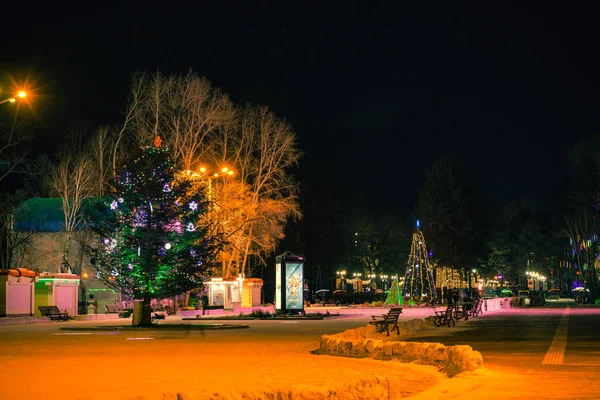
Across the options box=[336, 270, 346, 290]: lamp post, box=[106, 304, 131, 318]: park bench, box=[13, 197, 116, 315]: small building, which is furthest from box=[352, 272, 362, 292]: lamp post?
box=[106, 304, 131, 318]: park bench

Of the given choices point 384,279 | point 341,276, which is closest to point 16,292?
point 341,276

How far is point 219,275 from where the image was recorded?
69688 millimetres

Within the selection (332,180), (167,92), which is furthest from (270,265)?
(167,92)

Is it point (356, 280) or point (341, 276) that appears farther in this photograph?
point (341, 276)

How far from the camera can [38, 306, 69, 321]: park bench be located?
163ft

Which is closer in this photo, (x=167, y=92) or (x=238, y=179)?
(x=167, y=92)

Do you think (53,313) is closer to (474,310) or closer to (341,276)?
(474,310)

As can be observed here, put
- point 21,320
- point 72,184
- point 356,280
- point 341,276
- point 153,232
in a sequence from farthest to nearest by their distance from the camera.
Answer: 1. point 341,276
2. point 356,280
3. point 72,184
4. point 21,320
5. point 153,232

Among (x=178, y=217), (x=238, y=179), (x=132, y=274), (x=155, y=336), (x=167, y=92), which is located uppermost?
(x=167, y=92)

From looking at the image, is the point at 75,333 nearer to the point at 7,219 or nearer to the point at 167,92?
the point at 167,92

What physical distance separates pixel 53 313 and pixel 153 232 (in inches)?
524

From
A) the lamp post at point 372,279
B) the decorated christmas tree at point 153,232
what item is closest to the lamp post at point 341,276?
the lamp post at point 372,279

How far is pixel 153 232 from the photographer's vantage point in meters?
40.9

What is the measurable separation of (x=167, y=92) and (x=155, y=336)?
3285 centimetres
